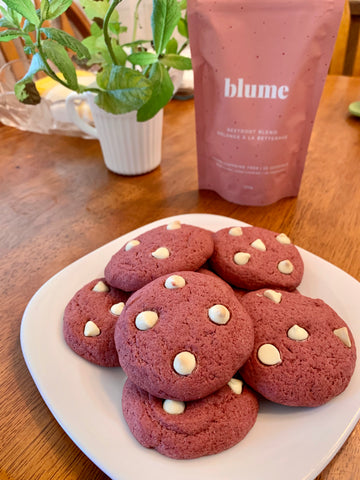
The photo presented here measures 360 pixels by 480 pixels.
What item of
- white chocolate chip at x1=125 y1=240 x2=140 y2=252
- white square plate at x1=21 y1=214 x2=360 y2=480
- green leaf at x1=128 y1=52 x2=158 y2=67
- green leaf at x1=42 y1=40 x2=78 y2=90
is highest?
green leaf at x1=42 y1=40 x2=78 y2=90

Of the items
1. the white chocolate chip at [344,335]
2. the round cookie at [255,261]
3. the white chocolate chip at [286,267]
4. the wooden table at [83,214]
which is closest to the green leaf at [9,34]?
the wooden table at [83,214]

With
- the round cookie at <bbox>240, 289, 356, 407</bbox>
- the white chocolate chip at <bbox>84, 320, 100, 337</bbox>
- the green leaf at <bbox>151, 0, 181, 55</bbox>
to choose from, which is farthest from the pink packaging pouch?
the white chocolate chip at <bbox>84, 320, 100, 337</bbox>

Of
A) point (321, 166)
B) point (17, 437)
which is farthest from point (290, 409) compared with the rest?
point (321, 166)

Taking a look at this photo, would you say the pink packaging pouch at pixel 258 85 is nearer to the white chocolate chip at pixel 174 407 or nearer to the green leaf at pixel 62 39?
the green leaf at pixel 62 39

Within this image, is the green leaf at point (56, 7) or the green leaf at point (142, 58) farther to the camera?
the green leaf at point (142, 58)

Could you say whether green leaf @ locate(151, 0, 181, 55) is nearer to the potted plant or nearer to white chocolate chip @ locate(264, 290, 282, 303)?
the potted plant

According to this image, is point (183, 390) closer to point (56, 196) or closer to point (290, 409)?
point (290, 409)
